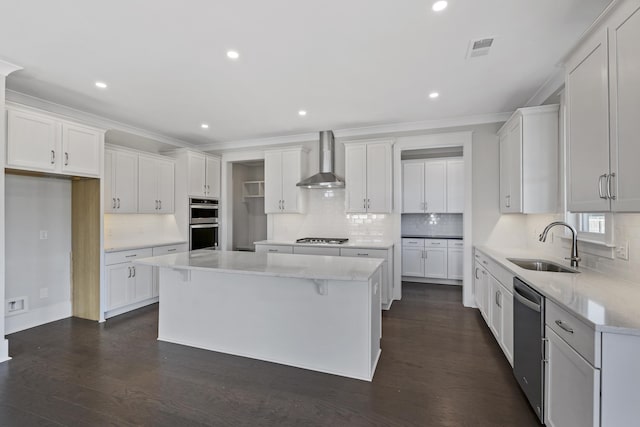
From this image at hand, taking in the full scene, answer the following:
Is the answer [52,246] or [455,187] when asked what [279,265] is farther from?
[455,187]

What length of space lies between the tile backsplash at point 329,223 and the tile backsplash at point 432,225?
1801 millimetres

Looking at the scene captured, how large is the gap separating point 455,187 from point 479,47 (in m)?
3.54

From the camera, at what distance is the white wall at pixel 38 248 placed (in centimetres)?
332

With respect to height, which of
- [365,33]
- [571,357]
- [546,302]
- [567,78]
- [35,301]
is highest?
[365,33]

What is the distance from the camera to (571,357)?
144cm

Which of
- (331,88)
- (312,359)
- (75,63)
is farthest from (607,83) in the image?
(75,63)

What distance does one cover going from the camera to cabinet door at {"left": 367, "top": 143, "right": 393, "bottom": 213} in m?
4.43

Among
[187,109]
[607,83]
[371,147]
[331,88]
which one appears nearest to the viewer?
[607,83]

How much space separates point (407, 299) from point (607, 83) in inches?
146

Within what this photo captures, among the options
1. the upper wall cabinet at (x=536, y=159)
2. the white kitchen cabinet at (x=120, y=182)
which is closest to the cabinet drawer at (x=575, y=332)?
the upper wall cabinet at (x=536, y=159)

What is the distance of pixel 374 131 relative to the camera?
4676 mm

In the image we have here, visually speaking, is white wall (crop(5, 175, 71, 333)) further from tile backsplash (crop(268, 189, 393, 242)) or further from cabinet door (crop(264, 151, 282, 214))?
tile backsplash (crop(268, 189, 393, 242))

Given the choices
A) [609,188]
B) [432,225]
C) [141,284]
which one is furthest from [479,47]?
[141,284]

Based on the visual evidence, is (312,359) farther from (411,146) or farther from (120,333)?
(411,146)
